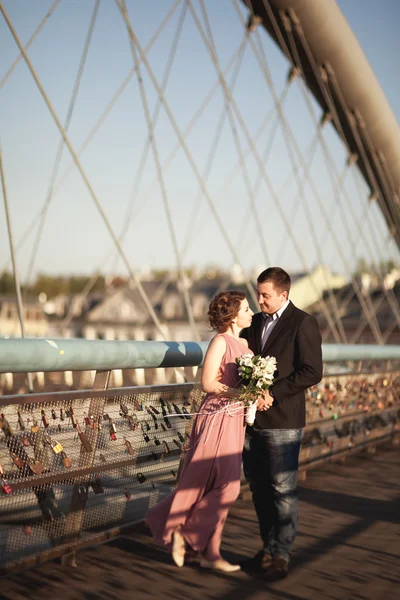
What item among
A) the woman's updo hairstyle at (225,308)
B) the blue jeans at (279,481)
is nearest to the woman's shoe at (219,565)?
the blue jeans at (279,481)

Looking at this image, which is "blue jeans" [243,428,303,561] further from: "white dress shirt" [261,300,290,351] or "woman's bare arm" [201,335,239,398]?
"white dress shirt" [261,300,290,351]

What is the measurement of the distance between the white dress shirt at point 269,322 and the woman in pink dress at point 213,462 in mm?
138

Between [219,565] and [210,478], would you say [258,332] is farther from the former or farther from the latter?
[219,565]

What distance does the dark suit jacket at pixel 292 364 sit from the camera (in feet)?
13.5

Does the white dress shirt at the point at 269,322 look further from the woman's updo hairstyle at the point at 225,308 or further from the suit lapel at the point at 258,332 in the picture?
the woman's updo hairstyle at the point at 225,308

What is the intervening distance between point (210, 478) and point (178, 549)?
348mm

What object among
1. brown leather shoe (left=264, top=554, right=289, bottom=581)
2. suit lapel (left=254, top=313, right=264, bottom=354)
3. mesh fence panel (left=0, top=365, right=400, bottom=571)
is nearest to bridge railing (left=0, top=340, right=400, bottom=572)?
mesh fence panel (left=0, top=365, right=400, bottom=571)

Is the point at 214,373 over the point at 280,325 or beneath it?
beneath

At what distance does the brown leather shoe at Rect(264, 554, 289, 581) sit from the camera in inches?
155

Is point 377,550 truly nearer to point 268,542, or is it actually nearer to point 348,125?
point 268,542

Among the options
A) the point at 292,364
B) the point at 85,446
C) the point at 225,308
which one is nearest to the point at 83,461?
the point at 85,446

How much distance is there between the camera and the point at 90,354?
3.86m

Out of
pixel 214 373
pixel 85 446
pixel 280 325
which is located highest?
pixel 280 325

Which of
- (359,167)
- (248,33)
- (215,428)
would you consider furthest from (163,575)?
(359,167)
